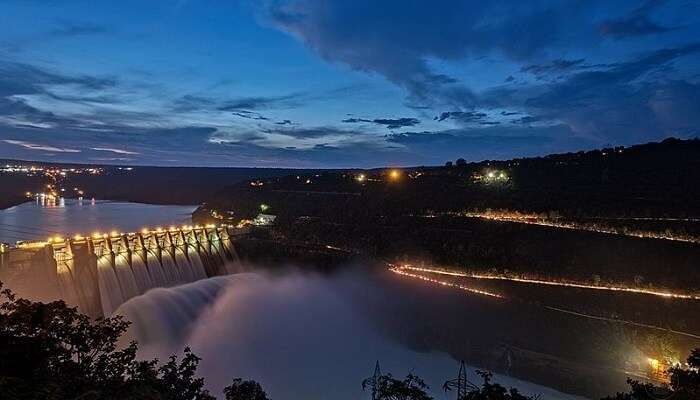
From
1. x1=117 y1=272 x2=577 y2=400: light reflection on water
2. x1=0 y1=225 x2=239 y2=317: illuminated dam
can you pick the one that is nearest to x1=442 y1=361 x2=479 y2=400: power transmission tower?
x1=117 y1=272 x2=577 y2=400: light reflection on water

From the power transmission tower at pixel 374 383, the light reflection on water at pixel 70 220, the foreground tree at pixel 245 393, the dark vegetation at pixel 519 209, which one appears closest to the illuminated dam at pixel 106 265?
the dark vegetation at pixel 519 209

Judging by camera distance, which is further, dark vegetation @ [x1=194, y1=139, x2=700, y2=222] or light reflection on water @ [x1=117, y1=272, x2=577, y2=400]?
dark vegetation @ [x1=194, y1=139, x2=700, y2=222]

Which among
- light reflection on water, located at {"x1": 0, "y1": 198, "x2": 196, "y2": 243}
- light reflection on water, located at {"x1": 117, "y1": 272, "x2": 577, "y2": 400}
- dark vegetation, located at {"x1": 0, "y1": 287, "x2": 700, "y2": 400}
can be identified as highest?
dark vegetation, located at {"x1": 0, "y1": 287, "x2": 700, "y2": 400}

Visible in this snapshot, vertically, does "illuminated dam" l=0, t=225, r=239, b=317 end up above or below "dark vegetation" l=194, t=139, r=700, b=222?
below

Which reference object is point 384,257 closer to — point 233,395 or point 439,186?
point 439,186

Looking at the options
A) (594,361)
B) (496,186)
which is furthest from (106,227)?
(594,361)

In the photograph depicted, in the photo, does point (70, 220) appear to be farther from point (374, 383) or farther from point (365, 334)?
point (374, 383)

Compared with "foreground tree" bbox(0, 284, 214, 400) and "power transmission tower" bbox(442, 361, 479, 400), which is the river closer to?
"power transmission tower" bbox(442, 361, 479, 400)
